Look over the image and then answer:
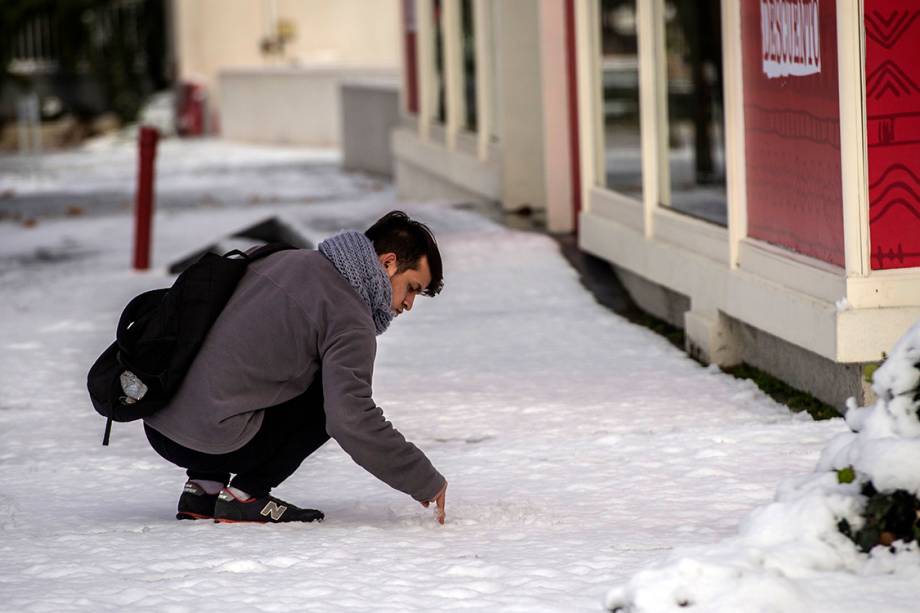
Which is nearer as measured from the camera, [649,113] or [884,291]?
[884,291]

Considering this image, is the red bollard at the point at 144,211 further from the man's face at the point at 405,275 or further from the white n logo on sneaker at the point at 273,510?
the man's face at the point at 405,275

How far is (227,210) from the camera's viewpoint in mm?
18625

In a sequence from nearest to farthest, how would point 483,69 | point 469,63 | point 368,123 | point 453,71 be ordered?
1. point 483,69
2. point 469,63
3. point 453,71
4. point 368,123

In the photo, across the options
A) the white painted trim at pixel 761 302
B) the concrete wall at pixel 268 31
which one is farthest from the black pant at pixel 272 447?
the concrete wall at pixel 268 31

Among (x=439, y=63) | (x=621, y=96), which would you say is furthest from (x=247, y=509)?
(x=439, y=63)

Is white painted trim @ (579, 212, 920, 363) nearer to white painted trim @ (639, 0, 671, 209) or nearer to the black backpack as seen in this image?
white painted trim @ (639, 0, 671, 209)

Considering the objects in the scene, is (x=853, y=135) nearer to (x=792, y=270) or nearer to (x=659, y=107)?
(x=792, y=270)

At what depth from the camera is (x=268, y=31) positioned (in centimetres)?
3303

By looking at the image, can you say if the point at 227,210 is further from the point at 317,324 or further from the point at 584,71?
the point at 317,324

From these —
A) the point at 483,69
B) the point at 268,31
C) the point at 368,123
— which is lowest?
the point at 368,123

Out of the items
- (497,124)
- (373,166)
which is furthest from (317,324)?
(373,166)

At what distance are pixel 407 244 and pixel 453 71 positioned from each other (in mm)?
10272

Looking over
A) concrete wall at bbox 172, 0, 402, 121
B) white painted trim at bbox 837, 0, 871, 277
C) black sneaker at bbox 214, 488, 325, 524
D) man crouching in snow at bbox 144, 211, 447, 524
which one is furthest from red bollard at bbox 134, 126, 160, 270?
concrete wall at bbox 172, 0, 402, 121

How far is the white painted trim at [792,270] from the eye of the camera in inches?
249
